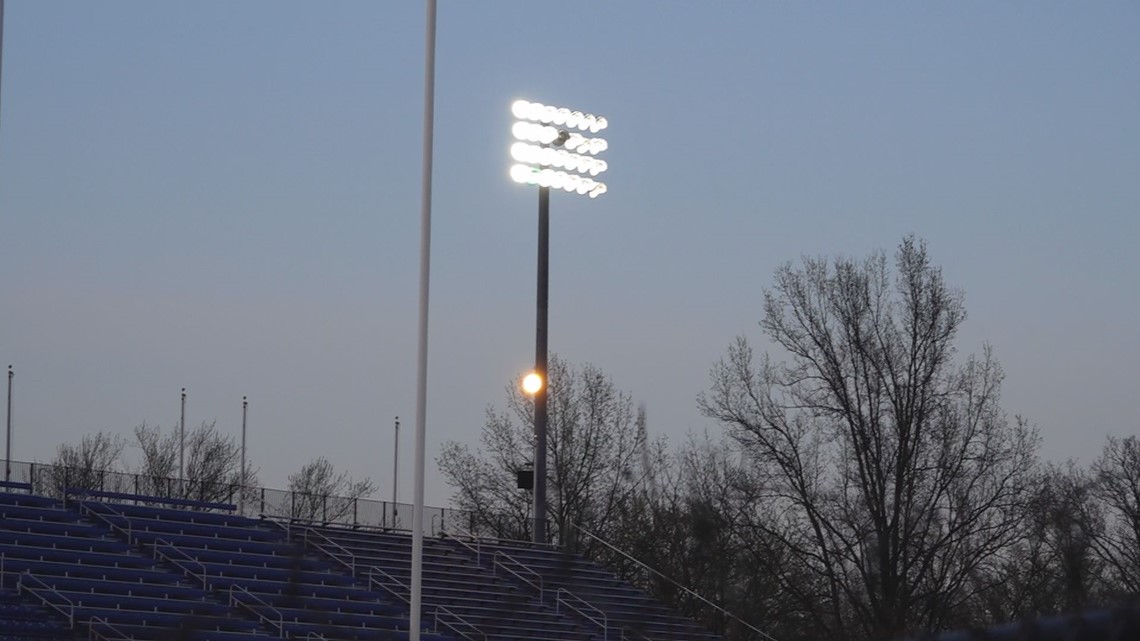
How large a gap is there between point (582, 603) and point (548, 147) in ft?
26.6

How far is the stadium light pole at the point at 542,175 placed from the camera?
25359 millimetres

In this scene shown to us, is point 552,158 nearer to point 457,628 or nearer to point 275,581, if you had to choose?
point 457,628

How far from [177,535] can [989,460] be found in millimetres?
17061

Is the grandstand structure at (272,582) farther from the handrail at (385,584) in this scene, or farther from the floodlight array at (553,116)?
the floodlight array at (553,116)

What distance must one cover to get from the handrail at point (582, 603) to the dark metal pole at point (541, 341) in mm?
1510

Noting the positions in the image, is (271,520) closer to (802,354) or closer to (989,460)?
(802,354)

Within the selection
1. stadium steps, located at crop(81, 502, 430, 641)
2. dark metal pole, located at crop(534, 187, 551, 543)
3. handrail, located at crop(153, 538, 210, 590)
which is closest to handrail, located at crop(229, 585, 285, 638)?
stadium steps, located at crop(81, 502, 430, 641)

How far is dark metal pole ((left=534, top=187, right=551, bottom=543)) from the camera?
25.1 meters

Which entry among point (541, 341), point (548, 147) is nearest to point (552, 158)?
point (548, 147)

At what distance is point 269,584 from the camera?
22953 millimetres

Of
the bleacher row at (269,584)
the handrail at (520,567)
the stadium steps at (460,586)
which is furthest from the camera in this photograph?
the handrail at (520,567)

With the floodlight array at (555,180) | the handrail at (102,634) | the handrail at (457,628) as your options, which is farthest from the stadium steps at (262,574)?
the floodlight array at (555,180)

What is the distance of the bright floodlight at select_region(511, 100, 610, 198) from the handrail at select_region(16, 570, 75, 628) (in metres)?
10.3

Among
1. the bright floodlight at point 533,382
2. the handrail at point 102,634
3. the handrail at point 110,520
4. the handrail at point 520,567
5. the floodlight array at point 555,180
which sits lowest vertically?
the handrail at point 102,634
